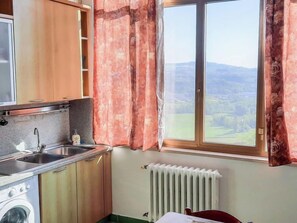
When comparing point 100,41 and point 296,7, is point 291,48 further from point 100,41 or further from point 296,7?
point 100,41

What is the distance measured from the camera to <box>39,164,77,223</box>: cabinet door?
109 inches

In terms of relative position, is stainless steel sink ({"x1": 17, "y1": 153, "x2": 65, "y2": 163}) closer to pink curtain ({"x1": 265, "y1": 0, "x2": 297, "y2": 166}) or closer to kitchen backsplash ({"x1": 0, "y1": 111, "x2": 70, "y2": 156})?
kitchen backsplash ({"x1": 0, "y1": 111, "x2": 70, "y2": 156})

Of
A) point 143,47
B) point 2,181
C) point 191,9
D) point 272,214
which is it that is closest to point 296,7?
point 191,9

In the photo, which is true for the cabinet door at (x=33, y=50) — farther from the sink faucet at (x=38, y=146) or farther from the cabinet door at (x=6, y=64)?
the sink faucet at (x=38, y=146)

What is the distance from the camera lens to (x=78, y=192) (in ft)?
10.3

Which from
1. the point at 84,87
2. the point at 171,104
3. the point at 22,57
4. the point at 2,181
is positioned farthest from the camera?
the point at 84,87

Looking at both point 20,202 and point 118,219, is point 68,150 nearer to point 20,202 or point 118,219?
point 118,219

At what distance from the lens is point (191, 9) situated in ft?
10.3

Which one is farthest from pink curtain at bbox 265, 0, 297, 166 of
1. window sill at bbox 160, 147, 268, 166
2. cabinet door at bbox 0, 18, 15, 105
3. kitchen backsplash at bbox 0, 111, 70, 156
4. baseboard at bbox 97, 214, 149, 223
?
kitchen backsplash at bbox 0, 111, 70, 156

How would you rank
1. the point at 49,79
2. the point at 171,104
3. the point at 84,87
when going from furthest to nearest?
1. the point at 84,87
2. the point at 171,104
3. the point at 49,79

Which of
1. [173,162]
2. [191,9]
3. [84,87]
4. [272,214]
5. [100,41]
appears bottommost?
[272,214]

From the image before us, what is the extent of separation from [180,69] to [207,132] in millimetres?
668

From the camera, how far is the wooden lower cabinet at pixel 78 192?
9.24 ft

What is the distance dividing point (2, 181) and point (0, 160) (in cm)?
61
